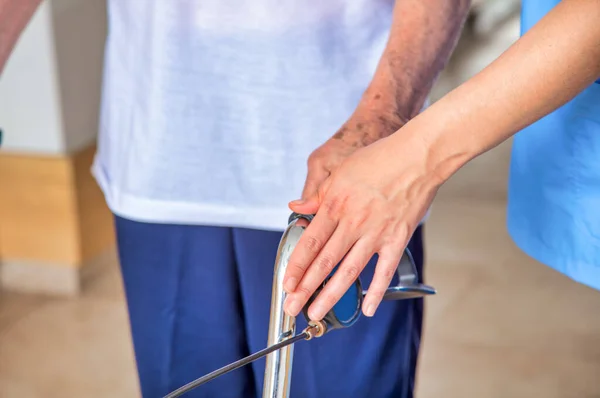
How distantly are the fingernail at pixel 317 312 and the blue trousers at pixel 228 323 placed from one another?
0.32 metres

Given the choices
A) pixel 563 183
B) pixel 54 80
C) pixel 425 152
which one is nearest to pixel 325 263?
pixel 425 152

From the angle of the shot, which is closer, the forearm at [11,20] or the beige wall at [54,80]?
the forearm at [11,20]

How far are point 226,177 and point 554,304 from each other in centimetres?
164

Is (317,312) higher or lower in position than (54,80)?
lower

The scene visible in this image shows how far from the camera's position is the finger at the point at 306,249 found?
67 centimetres

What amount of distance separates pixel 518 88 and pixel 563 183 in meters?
0.22

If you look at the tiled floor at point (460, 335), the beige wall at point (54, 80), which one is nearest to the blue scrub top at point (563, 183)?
the tiled floor at point (460, 335)

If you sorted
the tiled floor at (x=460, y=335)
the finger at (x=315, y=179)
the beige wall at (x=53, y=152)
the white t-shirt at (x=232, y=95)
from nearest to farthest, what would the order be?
the finger at (x=315, y=179) < the white t-shirt at (x=232, y=95) < the tiled floor at (x=460, y=335) < the beige wall at (x=53, y=152)

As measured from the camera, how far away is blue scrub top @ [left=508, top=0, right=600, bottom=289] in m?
0.80

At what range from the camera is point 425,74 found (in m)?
0.91

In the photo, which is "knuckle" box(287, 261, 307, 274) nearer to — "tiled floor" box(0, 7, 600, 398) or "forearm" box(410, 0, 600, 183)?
"forearm" box(410, 0, 600, 183)

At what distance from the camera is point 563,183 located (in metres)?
0.84

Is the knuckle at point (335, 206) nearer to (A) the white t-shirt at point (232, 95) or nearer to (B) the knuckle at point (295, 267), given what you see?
(B) the knuckle at point (295, 267)

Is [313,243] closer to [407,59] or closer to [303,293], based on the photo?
[303,293]
